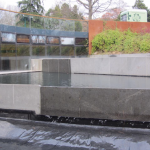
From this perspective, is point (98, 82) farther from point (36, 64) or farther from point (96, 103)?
point (36, 64)

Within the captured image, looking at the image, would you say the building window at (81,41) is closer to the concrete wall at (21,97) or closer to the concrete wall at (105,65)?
the concrete wall at (105,65)

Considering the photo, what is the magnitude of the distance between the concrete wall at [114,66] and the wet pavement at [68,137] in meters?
5.55

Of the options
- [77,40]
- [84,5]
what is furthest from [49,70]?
[84,5]

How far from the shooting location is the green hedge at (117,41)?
1673 cm

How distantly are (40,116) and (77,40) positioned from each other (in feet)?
51.8

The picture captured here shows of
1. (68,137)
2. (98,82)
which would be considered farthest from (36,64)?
(68,137)

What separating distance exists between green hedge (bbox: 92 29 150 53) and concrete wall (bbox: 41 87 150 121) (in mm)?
11456

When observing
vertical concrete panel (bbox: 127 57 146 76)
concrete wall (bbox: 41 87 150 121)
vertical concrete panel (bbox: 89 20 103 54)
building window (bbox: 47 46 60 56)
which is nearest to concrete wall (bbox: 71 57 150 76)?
vertical concrete panel (bbox: 127 57 146 76)

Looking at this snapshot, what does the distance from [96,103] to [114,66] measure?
5706 millimetres

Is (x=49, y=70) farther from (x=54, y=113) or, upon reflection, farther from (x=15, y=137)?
(x=15, y=137)

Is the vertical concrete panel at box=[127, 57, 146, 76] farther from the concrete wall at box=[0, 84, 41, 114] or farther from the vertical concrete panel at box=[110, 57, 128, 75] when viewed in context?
the concrete wall at box=[0, 84, 41, 114]

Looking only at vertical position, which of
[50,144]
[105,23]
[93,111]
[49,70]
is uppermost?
[105,23]

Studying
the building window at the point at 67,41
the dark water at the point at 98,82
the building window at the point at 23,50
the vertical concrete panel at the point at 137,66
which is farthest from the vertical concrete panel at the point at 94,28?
the dark water at the point at 98,82

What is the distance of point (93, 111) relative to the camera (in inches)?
227
